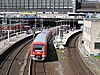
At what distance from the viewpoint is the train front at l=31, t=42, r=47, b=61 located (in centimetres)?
3400

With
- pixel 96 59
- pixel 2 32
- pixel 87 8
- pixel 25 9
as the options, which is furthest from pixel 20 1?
pixel 96 59

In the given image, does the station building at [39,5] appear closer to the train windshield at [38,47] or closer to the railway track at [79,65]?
the railway track at [79,65]

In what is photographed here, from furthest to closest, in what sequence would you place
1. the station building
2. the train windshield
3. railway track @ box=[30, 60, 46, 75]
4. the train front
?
the station building → the train windshield → the train front → railway track @ box=[30, 60, 46, 75]

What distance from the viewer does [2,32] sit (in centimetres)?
7138

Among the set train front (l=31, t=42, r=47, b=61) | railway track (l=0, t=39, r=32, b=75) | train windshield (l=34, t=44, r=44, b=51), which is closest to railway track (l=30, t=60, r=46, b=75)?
train front (l=31, t=42, r=47, b=61)

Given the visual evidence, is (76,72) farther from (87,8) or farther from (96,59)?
(87,8)

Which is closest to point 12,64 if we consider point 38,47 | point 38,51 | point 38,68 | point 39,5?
point 38,51

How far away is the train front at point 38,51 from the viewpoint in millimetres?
34000

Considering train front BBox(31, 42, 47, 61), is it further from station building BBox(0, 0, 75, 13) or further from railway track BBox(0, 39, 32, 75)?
station building BBox(0, 0, 75, 13)

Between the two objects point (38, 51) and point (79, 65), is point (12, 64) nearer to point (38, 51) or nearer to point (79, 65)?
point (38, 51)

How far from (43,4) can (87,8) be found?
75.9ft

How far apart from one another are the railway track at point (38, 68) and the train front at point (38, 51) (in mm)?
754

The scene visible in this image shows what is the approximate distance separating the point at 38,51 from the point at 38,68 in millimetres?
2928

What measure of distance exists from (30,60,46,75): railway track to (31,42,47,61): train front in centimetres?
75
